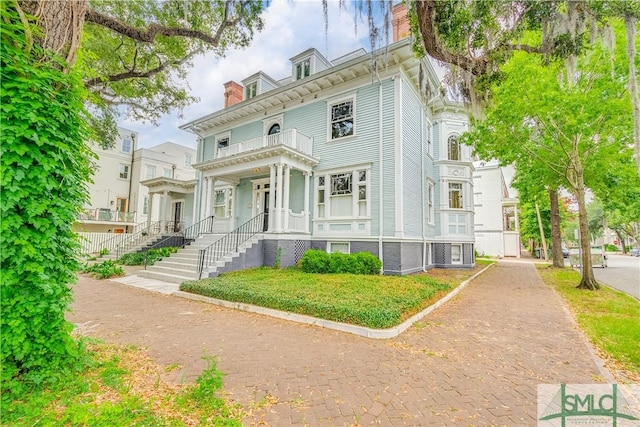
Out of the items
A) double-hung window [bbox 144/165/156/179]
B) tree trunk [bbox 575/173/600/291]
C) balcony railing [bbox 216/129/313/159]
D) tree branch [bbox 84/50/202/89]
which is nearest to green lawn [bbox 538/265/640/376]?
tree trunk [bbox 575/173/600/291]

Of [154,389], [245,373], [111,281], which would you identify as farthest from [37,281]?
[111,281]

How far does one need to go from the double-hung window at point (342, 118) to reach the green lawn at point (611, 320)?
981 centimetres

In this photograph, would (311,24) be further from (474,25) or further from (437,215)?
(437,215)

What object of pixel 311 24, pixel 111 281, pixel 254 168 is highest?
pixel 311 24

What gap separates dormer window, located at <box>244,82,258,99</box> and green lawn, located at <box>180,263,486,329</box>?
11580mm

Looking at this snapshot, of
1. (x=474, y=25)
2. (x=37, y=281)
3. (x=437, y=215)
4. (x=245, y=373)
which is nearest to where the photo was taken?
(x=37, y=281)

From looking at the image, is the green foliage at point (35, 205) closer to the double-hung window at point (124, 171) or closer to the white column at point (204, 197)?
the white column at point (204, 197)

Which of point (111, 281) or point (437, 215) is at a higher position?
point (437, 215)

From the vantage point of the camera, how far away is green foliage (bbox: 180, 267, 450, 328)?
566 cm

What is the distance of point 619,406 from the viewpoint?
3053 millimetres

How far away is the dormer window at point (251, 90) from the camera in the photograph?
16.8 meters

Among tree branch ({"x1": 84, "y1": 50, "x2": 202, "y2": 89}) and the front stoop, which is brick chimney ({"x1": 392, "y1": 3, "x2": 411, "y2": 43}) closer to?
tree branch ({"x1": 84, "y1": 50, "x2": 202, "y2": 89})

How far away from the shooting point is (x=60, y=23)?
339 centimetres

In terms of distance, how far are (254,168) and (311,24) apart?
297 inches
